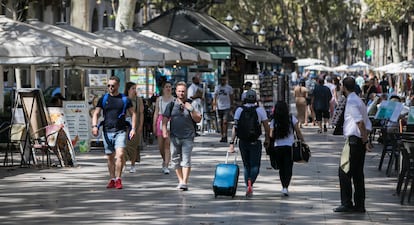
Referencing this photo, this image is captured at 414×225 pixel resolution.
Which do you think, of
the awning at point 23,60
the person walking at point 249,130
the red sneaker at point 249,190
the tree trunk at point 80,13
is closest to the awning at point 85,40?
the awning at point 23,60

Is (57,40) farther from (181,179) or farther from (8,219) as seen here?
(8,219)

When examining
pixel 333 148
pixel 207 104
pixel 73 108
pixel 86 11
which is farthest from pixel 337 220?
pixel 207 104

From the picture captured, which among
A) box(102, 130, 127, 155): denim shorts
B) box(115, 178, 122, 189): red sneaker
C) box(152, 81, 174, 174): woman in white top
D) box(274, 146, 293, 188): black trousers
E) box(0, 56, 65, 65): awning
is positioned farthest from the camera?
box(0, 56, 65, 65): awning

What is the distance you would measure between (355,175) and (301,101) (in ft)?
61.5

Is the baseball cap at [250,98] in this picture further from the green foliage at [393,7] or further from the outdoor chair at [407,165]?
the green foliage at [393,7]

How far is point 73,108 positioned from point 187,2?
1968 centimetres

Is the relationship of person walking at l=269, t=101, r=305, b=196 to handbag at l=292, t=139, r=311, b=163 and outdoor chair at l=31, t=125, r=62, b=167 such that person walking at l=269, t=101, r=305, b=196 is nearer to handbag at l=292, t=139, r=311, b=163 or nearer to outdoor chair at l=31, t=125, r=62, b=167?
handbag at l=292, t=139, r=311, b=163

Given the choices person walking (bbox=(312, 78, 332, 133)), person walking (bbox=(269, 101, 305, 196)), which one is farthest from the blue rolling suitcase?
person walking (bbox=(312, 78, 332, 133))

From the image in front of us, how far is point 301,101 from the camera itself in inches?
1212

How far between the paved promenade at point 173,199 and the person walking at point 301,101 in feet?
39.5

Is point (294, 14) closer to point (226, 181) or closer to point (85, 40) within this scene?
point (85, 40)

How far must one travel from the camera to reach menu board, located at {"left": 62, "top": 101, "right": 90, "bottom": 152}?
2033 centimetres

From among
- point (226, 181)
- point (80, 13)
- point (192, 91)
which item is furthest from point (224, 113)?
point (226, 181)

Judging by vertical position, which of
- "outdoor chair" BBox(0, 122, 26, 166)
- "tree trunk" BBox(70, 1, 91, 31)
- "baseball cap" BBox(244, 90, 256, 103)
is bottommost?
"outdoor chair" BBox(0, 122, 26, 166)
